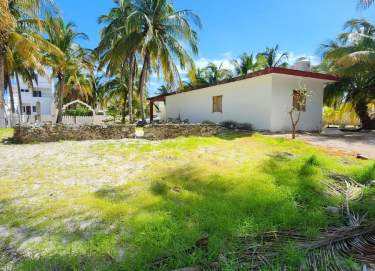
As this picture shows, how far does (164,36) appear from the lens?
1524cm

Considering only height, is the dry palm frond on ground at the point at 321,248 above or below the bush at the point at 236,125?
below

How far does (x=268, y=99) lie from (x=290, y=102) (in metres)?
1.19

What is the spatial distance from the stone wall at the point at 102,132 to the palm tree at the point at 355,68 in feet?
22.1

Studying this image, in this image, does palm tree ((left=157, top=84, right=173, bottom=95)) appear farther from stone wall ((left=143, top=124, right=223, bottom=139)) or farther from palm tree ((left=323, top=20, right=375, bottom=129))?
palm tree ((left=323, top=20, right=375, bottom=129))

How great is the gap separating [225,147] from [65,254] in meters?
6.31

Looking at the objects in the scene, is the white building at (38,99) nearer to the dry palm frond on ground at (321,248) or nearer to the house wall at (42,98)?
the house wall at (42,98)

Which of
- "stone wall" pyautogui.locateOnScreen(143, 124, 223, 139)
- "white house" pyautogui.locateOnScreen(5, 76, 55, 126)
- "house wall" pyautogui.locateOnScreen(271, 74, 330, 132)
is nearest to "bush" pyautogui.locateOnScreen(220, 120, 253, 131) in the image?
"house wall" pyautogui.locateOnScreen(271, 74, 330, 132)

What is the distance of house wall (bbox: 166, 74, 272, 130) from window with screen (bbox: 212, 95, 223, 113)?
0.67 feet

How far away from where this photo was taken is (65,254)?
10.2 ft

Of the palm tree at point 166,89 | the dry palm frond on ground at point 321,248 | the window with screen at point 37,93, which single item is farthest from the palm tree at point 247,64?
the window with screen at point 37,93

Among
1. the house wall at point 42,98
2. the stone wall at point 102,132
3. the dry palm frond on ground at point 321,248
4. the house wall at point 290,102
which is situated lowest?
the dry palm frond on ground at point 321,248

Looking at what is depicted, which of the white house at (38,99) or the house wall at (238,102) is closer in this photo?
the house wall at (238,102)

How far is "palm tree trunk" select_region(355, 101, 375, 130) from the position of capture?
48.7ft

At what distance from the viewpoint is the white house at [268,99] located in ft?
38.3
